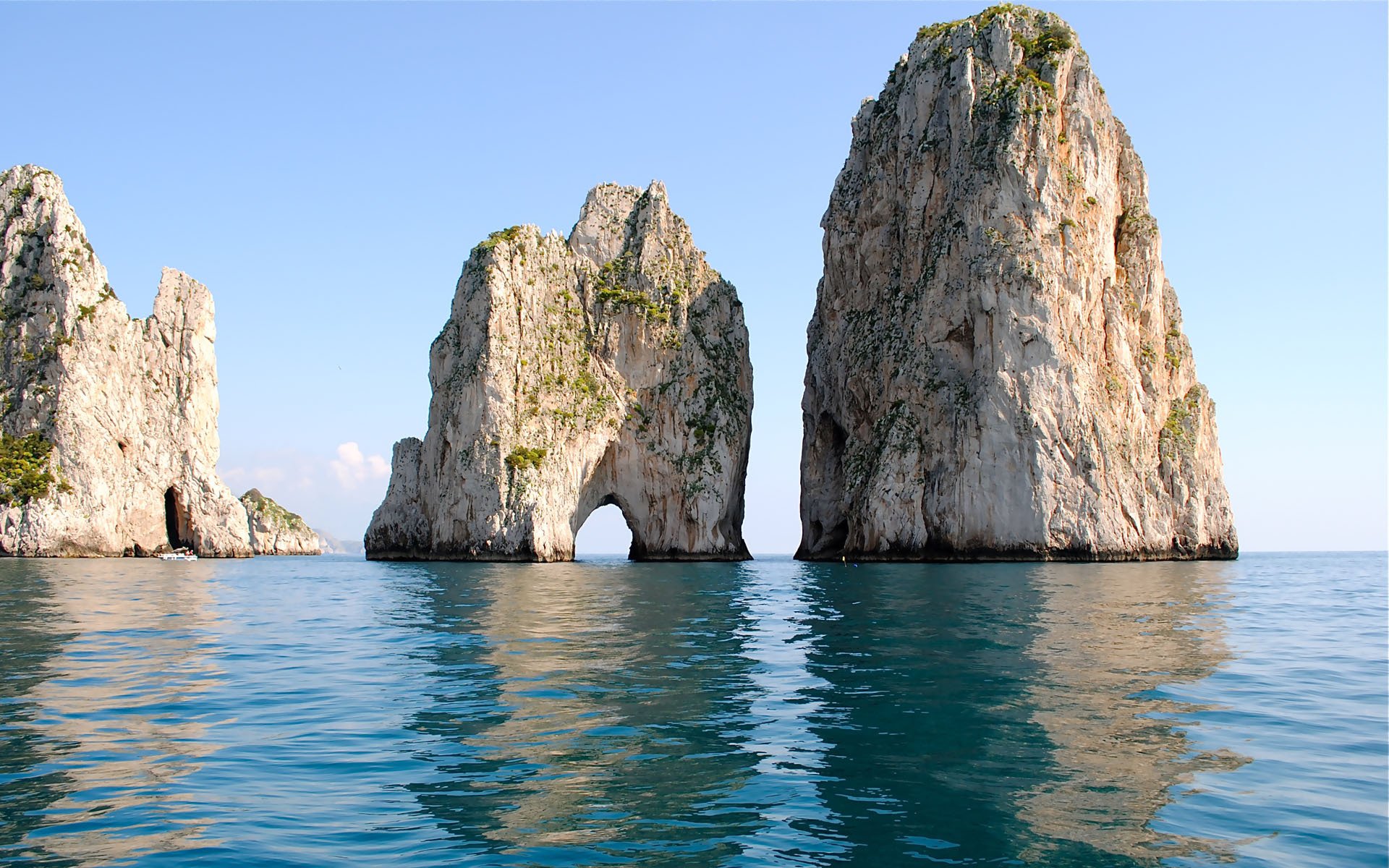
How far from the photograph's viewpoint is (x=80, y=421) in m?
79.4

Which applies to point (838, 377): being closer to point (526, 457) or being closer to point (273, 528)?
point (526, 457)

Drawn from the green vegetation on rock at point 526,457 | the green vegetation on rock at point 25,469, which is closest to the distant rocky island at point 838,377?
the green vegetation on rock at point 25,469

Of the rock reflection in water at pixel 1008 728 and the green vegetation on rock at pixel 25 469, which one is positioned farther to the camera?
the green vegetation on rock at pixel 25 469

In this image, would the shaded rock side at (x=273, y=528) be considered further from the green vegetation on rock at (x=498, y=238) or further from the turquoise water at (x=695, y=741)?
the turquoise water at (x=695, y=741)

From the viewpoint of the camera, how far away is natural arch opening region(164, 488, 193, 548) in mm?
92500

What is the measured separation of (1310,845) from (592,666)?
12.7 m

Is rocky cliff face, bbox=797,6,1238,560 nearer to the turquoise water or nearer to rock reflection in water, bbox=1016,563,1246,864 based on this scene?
rock reflection in water, bbox=1016,563,1246,864

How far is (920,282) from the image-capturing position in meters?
75.1

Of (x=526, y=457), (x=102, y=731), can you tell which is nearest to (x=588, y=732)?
(x=102, y=731)

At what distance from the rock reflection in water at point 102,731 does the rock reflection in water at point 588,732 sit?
2854 mm

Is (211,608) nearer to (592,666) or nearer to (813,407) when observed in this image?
(592,666)

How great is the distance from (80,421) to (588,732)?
83.2 meters

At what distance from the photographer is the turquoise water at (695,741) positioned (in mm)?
8891

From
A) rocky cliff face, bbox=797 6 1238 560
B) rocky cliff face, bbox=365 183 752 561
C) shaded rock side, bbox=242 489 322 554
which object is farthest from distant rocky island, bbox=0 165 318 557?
rocky cliff face, bbox=797 6 1238 560
